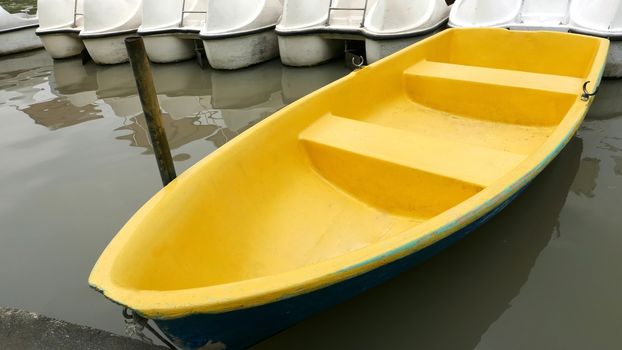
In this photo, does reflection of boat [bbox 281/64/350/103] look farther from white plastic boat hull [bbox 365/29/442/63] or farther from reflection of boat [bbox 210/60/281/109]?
white plastic boat hull [bbox 365/29/442/63]

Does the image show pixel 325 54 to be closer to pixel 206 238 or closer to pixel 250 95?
pixel 250 95

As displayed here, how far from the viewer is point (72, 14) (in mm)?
8070

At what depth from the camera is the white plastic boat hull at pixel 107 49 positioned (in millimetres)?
7336

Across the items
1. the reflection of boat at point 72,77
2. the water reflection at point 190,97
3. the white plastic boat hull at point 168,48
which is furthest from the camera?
the white plastic boat hull at point 168,48

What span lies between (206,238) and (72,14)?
25.5ft

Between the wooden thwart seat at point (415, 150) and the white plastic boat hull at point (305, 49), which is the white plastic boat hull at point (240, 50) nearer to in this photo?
the white plastic boat hull at point (305, 49)

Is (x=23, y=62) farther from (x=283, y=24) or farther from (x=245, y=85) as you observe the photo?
(x=283, y=24)

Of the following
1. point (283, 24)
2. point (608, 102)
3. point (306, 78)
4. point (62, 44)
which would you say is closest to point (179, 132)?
point (306, 78)

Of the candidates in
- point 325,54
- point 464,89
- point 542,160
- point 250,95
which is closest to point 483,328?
point 542,160

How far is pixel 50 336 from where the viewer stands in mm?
2193

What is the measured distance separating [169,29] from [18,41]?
4357 millimetres

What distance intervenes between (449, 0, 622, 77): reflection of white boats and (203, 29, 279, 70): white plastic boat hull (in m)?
2.69

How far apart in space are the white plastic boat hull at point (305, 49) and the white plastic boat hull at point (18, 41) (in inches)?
242

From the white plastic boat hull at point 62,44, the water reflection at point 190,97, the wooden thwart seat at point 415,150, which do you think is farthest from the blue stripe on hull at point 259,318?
the white plastic boat hull at point 62,44
